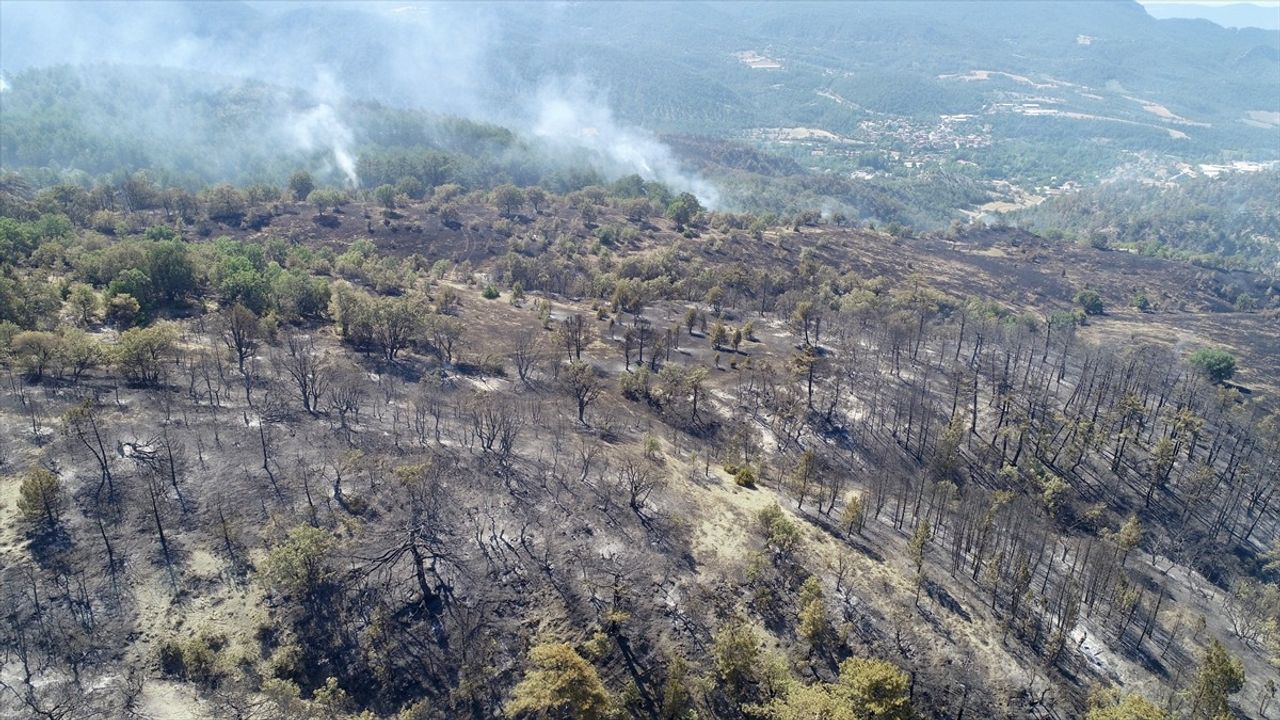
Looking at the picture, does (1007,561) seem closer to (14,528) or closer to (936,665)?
(936,665)

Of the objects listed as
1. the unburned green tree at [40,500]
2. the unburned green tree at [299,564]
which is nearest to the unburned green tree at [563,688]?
the unburned green tree at [299,564]

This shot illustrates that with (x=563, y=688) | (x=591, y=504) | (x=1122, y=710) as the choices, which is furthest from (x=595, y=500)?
(x=1122, y=710)

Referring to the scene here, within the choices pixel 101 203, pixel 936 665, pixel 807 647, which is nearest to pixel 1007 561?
pixel 936 665

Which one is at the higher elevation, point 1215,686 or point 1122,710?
point 1122,710

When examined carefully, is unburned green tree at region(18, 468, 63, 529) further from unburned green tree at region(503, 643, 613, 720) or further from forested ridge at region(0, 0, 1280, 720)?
unburned green tree at region(503, 643, 613, 720)

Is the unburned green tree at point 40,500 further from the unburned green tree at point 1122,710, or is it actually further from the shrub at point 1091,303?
the shrub at point 1091,303

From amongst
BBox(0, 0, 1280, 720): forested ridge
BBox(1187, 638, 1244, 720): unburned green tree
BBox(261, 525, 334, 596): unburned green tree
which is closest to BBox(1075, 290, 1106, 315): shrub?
BBox(0, 0, 1280, 720): forested ridge

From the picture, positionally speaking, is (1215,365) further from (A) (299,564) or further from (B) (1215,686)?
(A) (299,564)

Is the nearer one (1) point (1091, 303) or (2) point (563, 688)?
(2) point (563, 688)
